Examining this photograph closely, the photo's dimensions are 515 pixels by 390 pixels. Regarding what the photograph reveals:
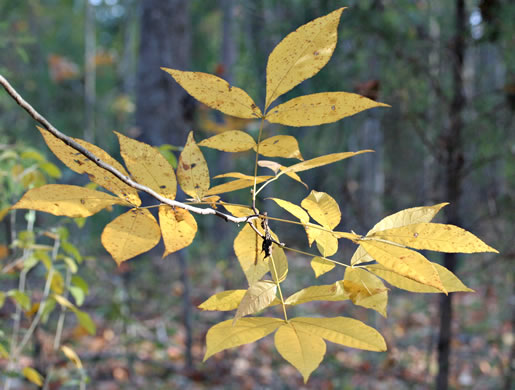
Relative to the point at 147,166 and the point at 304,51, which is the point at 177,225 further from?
the point at 304,51

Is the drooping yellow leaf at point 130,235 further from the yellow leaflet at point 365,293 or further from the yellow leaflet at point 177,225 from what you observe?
the yellow leaflet at point 365,293

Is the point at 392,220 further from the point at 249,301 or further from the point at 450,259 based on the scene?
the point at 450,259

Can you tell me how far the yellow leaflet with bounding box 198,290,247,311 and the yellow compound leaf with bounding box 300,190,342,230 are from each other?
109mm

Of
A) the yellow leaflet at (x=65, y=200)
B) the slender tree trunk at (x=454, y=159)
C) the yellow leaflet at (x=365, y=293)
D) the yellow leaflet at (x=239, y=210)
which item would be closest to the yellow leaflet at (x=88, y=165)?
the yellow leaflet at (x=65, y=200)

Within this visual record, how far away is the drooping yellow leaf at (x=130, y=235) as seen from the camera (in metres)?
0.39

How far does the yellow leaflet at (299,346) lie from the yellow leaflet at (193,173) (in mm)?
161

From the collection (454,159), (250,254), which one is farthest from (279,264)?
(454,159)

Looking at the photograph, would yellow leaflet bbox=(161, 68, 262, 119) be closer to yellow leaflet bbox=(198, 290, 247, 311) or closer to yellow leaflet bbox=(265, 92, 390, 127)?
yellow leaflet bbox=(265, 92, 390, 127)

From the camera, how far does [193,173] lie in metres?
0.44

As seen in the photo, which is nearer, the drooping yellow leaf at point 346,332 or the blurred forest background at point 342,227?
the drooping yellow leaf at point 346,332

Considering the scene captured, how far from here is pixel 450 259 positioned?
1.98 metres

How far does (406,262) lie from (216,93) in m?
0.24

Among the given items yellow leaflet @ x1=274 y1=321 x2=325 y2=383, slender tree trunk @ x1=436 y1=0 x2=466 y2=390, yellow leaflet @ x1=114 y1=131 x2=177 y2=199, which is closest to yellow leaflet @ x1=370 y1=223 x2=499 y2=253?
yellow leaflet @ x1=274 y1=321 x2=325 y2=383

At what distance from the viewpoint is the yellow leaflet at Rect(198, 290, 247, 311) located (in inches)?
15.7
